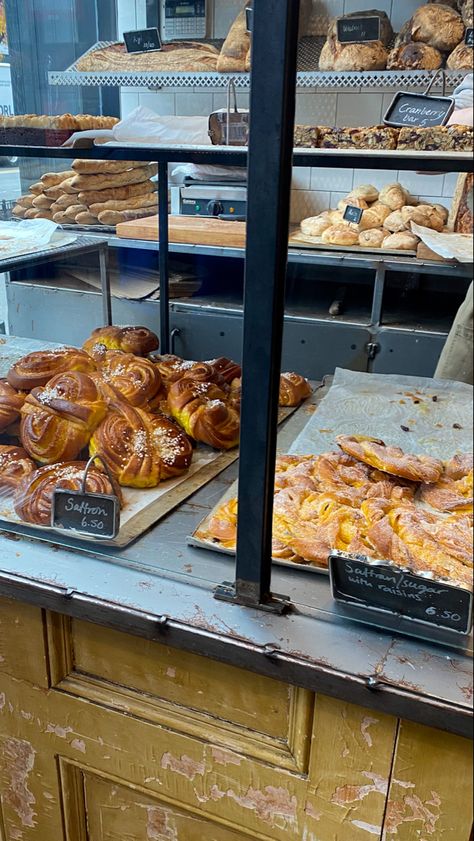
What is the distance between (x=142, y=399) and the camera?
1485 millimetres

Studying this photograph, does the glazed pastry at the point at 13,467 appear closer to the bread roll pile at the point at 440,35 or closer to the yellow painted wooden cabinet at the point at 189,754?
the yellow painted wooden cabinet at the point at 189,754

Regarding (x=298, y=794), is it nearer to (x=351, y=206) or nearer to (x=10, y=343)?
(x=351, y=206)

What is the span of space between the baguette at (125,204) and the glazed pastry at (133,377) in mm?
477

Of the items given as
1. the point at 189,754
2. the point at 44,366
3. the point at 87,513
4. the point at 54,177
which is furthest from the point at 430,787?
the point at 54,177

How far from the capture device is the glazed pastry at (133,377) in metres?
1.48

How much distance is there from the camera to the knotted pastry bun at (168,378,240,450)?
1446 mm

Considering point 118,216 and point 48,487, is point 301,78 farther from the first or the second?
point 118,216

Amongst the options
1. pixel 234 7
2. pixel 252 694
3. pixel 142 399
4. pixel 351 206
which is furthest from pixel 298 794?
pixel 234 7

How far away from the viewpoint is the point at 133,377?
1.52 metres

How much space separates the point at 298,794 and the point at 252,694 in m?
0.17

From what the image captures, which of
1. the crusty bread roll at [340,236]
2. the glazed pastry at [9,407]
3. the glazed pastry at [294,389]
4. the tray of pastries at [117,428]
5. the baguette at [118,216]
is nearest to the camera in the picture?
the crusty bread roll at [340,236]

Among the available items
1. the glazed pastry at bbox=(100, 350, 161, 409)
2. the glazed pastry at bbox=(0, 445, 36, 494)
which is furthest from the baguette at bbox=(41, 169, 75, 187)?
the glazed pastry at bbox=(0, 445, 36, 494)

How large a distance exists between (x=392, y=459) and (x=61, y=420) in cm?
63

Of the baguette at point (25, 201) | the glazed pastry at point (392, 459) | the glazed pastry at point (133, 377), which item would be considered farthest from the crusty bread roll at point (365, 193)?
the baguette at point (25, 201)
